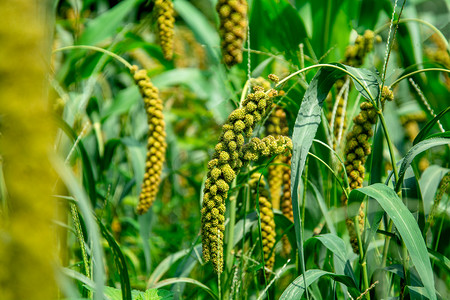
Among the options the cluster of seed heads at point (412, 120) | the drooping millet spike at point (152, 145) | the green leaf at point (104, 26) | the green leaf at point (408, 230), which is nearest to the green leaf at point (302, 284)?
the green leaf at point (408, 230)

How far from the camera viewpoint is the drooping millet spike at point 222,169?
2.98 feet

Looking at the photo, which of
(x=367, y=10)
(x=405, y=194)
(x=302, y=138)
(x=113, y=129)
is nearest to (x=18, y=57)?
(x=302, y=138)

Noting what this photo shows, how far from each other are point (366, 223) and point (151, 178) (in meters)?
0.67

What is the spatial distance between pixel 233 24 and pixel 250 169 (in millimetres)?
460

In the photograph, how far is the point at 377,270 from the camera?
46.2 inches

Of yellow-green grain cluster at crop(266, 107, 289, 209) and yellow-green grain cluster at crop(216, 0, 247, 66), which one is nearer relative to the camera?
yellow-green grain cluster at crop(216, 0, 247, 66)

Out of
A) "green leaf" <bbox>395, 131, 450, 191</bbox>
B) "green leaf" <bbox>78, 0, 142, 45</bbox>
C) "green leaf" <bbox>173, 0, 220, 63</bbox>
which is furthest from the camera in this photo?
"green leaf" <bbox>173, 0, 220, 63</bbox>

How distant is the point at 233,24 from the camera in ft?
4.26

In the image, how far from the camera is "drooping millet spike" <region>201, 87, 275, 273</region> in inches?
35.8

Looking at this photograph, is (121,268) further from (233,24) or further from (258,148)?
(233,24)

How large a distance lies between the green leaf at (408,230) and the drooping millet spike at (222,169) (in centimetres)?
29

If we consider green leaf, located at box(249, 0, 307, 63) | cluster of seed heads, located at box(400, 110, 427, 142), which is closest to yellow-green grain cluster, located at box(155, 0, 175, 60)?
green leaf, located at box(249, 0, 307, 63)

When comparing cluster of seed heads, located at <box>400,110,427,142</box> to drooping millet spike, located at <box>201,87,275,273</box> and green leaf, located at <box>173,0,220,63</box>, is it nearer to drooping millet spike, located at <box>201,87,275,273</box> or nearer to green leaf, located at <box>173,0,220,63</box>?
green leaf, located at <box>173,0,220,63</box>

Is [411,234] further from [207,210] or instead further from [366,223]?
[207,210]
